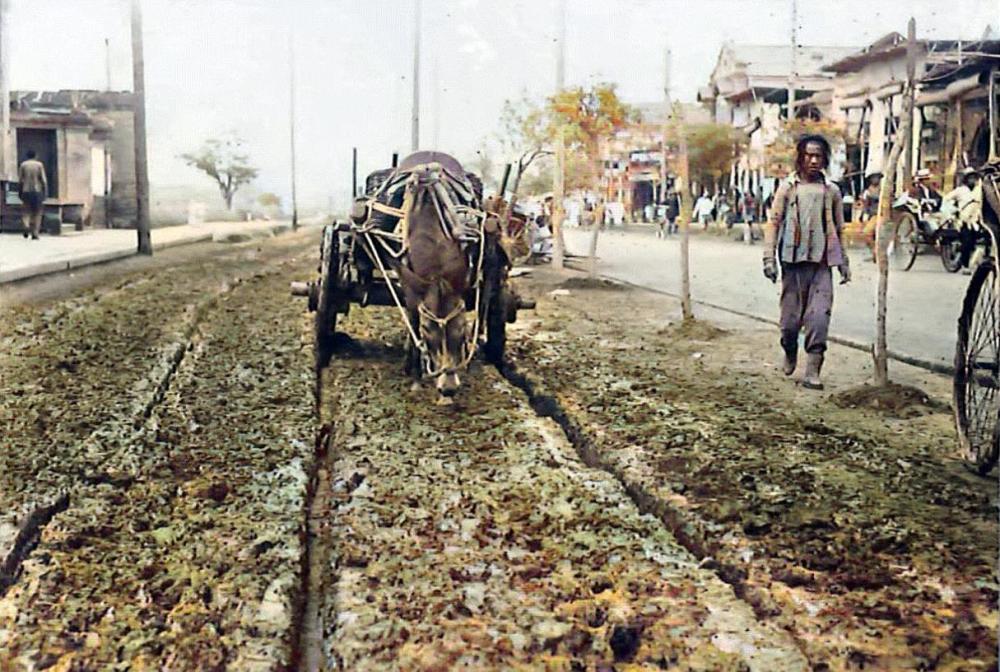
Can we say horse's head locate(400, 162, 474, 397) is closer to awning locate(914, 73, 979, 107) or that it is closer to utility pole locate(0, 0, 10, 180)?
utility pole locate(0, 0, 10, 180)

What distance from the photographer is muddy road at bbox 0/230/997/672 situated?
342 centimetres

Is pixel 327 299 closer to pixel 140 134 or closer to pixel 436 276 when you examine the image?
pixel 436 276

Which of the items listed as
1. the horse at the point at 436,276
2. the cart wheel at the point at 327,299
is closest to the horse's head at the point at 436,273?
the horse at the point at 436,276

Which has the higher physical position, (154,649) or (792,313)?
(792,313)

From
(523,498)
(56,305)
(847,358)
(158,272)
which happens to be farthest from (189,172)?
(523,498)

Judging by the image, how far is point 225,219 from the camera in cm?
4947

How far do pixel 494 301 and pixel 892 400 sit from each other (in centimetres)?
289

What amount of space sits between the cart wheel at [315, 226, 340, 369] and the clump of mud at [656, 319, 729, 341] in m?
3.38

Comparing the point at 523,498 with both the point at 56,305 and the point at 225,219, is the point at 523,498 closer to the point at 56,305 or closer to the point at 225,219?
the point at 56,305

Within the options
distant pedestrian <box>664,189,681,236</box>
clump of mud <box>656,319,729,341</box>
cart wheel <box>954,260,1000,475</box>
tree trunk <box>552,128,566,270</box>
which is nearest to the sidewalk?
tree trunk <box>552,128,566,270</box>

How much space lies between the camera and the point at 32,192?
22.5 meters

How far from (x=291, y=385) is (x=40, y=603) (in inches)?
152

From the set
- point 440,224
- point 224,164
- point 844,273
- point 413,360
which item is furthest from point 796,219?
point 224,164

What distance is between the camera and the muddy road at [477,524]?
3.42m
